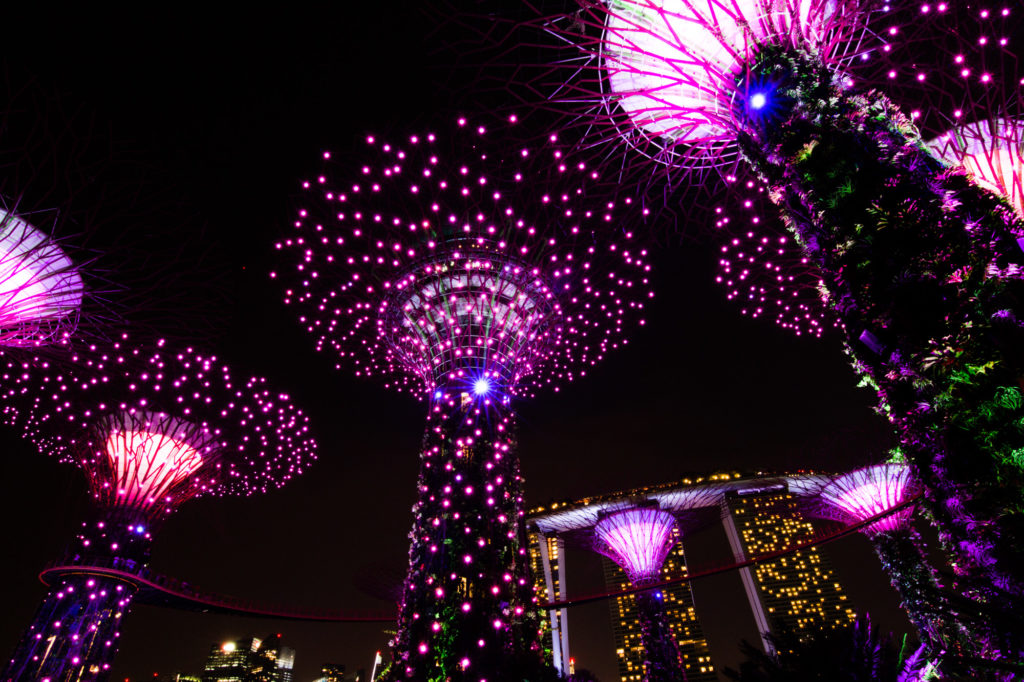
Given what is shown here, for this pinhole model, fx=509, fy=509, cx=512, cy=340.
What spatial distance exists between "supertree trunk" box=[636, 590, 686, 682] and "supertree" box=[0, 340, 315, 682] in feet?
A: 45.2

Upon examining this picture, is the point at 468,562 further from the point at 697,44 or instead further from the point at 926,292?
the point at 697,44

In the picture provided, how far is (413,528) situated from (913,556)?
16.7m

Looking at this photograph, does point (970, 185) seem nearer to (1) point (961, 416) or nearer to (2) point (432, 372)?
(1) point (961, 416)

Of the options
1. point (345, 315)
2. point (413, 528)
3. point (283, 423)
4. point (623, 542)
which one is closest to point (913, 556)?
point (623, 542)

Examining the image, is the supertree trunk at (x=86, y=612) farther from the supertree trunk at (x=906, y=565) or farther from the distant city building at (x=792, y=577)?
the distant city building at (x=792, y=577)

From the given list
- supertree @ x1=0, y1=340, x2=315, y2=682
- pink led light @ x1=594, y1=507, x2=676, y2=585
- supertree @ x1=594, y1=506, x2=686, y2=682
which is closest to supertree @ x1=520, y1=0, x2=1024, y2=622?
supertree @ x1=0, y1=340, x2=315, y2=682

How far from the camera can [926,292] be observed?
3.79 meters

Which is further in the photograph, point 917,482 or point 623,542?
point 623,542

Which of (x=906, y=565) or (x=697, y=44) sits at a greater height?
(x=697, y=44)

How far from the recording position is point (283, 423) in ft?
57.6

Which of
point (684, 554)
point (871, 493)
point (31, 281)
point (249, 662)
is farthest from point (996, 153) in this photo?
point (249, 662)

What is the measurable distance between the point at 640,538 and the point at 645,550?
494mm

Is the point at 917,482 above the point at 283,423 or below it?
below

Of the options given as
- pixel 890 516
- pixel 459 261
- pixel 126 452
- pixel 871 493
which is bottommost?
pixel 890 516
